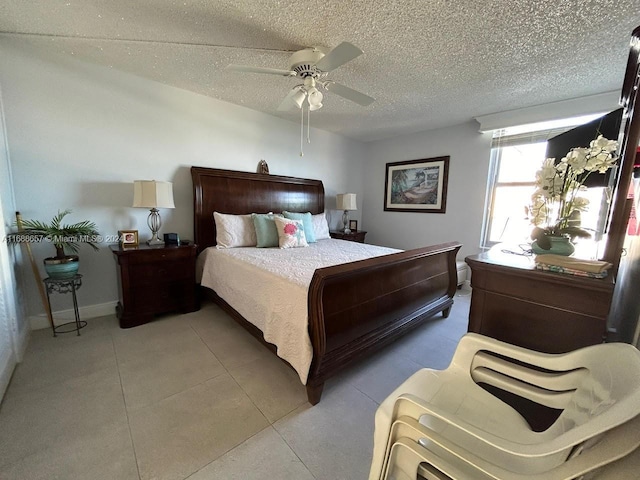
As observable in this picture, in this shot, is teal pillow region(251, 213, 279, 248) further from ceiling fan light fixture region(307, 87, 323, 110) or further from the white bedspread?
ceiling fan light fixture region(307, 87, 323, 110)

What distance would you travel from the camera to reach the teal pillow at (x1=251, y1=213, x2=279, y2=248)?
3.12 metres

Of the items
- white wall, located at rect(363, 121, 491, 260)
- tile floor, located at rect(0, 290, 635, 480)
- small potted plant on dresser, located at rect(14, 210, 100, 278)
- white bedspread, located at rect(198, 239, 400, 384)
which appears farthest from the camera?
white wall, located at rect(363, 121, 491, 260)

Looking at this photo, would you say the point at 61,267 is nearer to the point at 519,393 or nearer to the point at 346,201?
the point at 519,393

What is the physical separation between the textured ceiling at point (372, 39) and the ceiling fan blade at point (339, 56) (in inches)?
12.2

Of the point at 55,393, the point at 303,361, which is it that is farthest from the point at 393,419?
the point at 55,393

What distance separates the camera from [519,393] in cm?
102

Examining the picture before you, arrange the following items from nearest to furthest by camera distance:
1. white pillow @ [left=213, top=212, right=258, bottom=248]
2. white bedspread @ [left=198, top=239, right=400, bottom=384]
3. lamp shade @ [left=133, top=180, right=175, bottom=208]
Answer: white bedspread @ [left=198, top=239, right=400, bottom=384] → lamp shade @ [left=133, top=180, right=175, bottom=208] → white pillow @ [left=213, top=212, right=258, bottom=248]

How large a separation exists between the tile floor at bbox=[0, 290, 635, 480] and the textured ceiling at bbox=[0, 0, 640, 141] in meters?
2.52

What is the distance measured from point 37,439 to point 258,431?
1137 mm

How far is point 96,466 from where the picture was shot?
1229 mm

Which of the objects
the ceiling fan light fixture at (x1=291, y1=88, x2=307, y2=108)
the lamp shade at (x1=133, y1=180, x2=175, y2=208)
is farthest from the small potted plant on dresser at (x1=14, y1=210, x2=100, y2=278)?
the ceiling fan light fixture at (x1=291, y1=88, x2=307, y2=108)

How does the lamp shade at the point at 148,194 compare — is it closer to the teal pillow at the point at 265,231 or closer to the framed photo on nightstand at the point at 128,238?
the framed photo on nightstand at the point at 128,238

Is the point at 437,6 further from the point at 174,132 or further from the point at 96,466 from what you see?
the point at 96,466

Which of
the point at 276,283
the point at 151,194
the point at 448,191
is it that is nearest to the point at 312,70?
the point at 276,283
